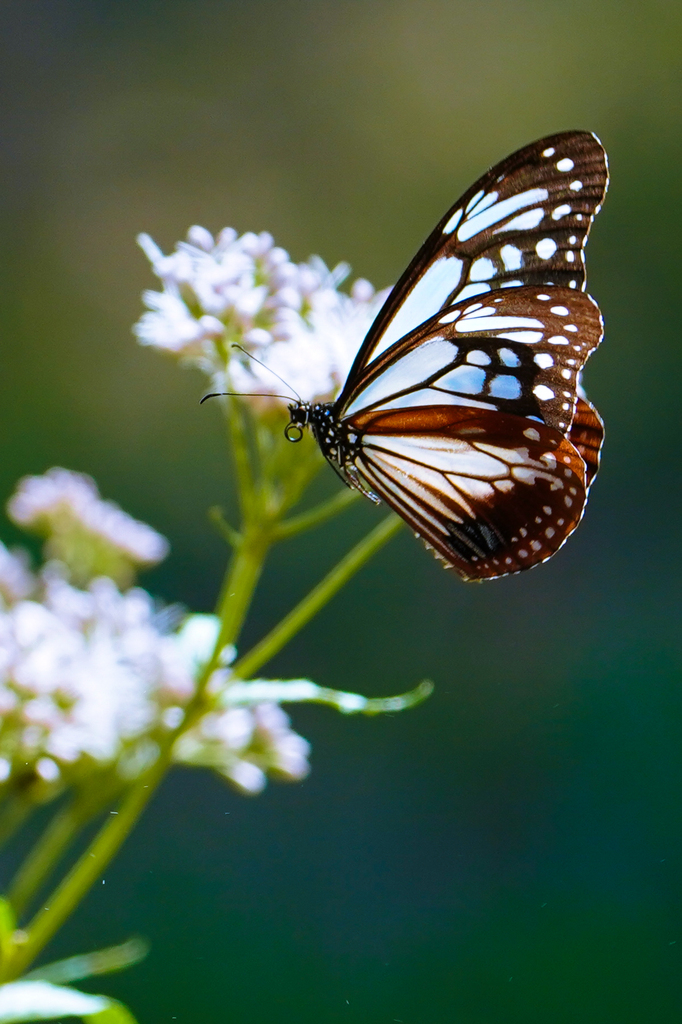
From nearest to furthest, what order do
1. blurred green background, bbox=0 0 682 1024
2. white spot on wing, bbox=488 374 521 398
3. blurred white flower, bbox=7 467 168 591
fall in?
white spot on wing, bbox=488 374 521 398 → blurred white flower, bbox=7 467 168 591 → blurred green background, bbox=0 0 682 1024

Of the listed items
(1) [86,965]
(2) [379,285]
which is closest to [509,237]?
(1) [86,965]

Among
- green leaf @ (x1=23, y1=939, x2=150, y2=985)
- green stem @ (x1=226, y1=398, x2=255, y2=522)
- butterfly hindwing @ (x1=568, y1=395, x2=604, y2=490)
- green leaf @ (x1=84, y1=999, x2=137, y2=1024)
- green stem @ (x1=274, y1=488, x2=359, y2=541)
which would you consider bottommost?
green leaf @ (x1=84, y1=999, x2=137, y2=1024)

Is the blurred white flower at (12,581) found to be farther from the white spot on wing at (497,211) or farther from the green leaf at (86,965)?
the white spot on wing at (497,211)

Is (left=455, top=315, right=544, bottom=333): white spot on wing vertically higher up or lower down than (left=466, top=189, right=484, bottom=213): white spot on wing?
lower down

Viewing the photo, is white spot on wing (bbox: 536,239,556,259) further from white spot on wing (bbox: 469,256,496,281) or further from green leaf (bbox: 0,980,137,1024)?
green leaf (bbox: 0,980,137,1024)

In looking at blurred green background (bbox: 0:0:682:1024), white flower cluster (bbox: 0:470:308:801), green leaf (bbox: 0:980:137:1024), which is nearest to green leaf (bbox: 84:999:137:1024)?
green leaf (bbox: 0:980:137:1024)

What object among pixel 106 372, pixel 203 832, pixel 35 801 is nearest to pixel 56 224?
pixel 106 372

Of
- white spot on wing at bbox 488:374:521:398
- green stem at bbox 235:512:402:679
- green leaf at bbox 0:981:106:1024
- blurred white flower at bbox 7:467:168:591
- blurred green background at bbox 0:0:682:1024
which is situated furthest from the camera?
blurred green background at bbox 0:0:682:1024

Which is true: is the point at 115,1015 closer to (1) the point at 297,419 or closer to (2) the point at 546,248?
(1) the point at 297,419
